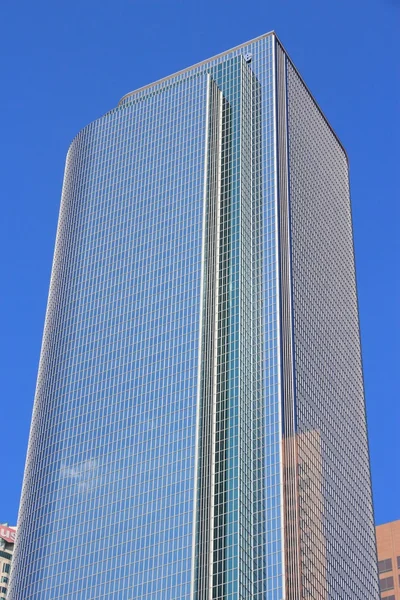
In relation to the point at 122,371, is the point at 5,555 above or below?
below

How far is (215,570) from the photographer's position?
126 meters

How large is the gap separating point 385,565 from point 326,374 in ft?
97.1

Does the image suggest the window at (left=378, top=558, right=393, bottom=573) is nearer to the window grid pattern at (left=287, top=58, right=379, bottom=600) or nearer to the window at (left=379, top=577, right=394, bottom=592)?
the window at (left=379, top=577, right=394, bottom=592)

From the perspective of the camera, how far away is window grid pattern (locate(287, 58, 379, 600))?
138750mm

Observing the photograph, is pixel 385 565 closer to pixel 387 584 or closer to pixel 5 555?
pixel 387 584

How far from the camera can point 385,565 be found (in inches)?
6486

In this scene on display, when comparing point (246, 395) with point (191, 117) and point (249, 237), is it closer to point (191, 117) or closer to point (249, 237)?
point (249, 237)

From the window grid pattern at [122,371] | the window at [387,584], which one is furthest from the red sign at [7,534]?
the window at [387,584]

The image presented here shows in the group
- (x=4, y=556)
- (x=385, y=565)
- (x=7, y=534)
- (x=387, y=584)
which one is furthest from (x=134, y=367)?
(x=4, y=556)

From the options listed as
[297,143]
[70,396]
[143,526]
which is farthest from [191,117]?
[143,526]

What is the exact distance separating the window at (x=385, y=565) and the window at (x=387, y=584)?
4.51 ft

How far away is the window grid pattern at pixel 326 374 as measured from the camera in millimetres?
138750


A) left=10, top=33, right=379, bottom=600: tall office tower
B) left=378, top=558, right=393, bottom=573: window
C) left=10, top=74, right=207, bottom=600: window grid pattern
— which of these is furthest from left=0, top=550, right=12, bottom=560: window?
left=378, top=558, right=393, bottom=573: window

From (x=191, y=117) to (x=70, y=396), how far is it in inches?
1757
